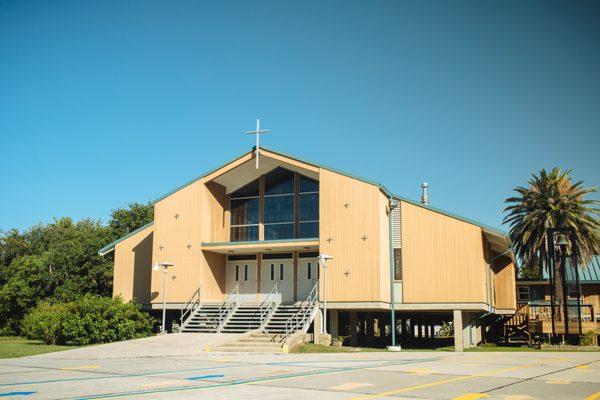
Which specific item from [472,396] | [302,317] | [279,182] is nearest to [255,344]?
[302,317]

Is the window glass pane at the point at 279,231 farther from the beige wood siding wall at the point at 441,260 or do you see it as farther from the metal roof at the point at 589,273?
the metal roof at the point at 589,273

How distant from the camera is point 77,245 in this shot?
4116 cm

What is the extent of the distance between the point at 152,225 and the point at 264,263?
678 cm

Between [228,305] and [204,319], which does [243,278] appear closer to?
[228,305]

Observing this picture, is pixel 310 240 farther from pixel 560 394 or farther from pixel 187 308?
pixel 560 394

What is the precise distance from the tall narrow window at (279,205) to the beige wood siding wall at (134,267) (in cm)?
701

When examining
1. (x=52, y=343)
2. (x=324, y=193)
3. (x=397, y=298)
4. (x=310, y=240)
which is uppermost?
(x=324, y=193)

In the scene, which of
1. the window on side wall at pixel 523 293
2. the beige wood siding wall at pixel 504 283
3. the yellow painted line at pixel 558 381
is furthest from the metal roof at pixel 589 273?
the yellow painted line at pixel 558 381

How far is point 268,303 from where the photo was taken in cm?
2955

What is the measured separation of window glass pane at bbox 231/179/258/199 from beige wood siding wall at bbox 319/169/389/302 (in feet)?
15.7

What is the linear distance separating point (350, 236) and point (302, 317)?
414 centimetres

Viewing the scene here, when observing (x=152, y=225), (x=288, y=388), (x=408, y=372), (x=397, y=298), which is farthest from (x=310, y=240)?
(x=288, y=388)

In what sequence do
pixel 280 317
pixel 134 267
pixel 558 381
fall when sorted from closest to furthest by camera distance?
pixel 558 381, pixel 280 317, pixel 134 267

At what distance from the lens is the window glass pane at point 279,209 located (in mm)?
30203
